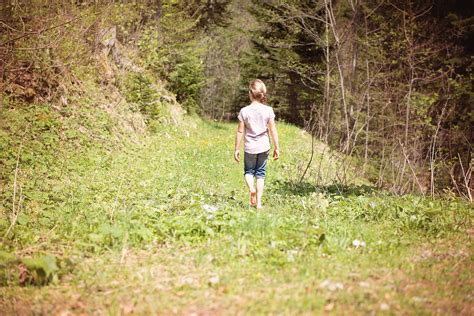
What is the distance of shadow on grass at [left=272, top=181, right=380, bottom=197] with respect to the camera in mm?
7824

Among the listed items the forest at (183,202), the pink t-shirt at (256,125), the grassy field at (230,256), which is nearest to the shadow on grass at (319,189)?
the forest at (183,202)

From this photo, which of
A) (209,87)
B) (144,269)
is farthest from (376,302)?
(209,87)

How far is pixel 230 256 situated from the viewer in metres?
4.20

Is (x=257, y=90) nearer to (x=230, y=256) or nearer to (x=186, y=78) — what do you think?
(x=230, y=256)

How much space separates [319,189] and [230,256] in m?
4.03

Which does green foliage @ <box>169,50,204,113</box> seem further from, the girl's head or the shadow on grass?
the girl's head

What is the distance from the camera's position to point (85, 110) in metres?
11.6

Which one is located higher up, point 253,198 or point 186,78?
point 186,78

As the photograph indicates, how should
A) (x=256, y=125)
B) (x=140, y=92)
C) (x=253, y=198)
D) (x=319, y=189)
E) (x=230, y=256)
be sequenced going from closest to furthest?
(x=230, y=256) → (x=256, y=125) → (x=253, y=198) → (x=319, y=189) → (x=140, y=92)

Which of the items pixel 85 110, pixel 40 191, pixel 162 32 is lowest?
pixel 40 191

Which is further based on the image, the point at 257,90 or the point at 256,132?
the point at 256,132

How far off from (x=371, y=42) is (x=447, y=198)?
11386mm

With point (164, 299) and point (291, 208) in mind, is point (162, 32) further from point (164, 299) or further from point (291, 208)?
point (164, 299)

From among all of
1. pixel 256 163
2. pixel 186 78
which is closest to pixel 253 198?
pixel 256 163
